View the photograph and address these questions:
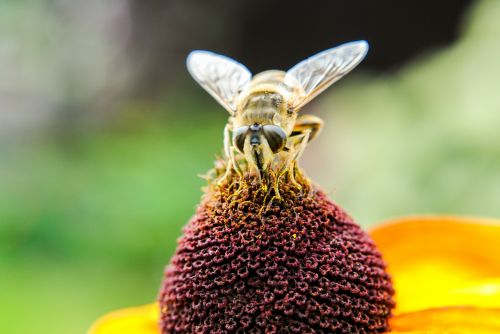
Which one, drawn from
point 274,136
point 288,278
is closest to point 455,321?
point 288,278

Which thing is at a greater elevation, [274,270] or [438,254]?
[438,254]

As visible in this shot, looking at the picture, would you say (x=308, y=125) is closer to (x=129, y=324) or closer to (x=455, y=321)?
(x=455, y=321)

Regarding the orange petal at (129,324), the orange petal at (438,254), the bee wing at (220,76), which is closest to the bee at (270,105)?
the bee wing at (220,76)

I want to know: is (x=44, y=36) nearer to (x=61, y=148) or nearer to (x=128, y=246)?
(x=61, y=148)

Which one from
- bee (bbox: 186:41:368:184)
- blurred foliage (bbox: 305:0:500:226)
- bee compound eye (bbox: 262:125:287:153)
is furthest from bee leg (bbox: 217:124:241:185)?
blurred foliage (bbox: 305:0:500:226)

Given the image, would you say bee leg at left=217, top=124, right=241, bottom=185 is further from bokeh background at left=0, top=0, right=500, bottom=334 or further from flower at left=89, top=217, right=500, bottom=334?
bokeh background at left=0, top=0, right=500, bottom=334
